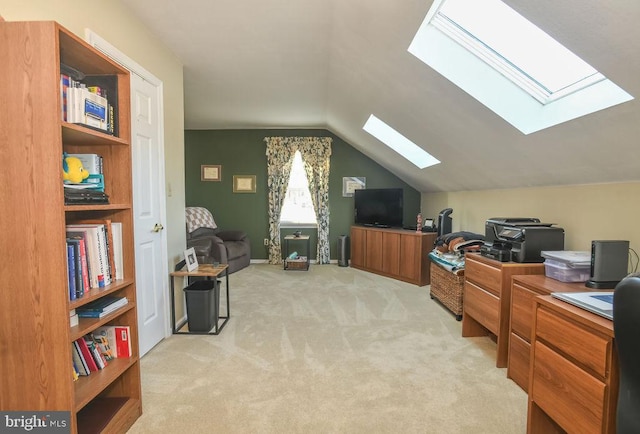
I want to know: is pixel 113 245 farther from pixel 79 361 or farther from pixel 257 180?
pixel 257 180

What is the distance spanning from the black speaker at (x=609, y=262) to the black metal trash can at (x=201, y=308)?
2707mm

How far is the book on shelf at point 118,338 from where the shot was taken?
5.82 ft

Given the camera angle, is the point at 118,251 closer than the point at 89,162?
No

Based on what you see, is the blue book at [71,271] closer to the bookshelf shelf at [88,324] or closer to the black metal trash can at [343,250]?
the bookshelf shelf at [88,324]

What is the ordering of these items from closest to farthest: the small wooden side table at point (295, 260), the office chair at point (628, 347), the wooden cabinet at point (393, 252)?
the office chair at point (628, 347)
the wooden cabinet at point (393, 252)
the small wooden side table at point (295, 260)

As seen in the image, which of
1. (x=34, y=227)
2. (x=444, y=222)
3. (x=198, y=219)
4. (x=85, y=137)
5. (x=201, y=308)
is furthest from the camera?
(x=198, y=219)

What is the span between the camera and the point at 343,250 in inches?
226

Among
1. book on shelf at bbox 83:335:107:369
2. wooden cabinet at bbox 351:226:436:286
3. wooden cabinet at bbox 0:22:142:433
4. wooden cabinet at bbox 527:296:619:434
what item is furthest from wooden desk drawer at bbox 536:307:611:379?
wooden cabinet at bbox 351:226:436:286

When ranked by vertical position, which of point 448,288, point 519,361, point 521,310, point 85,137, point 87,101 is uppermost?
point 87,101

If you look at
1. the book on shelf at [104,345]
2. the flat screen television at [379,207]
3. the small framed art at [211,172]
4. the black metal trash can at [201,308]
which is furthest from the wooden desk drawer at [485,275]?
the small framed art at [211,172]

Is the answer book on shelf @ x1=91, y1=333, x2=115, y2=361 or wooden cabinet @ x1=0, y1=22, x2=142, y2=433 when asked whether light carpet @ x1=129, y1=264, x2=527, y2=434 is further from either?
wooden cabinet @ x1=0, y1=22, x2=142, y2=433

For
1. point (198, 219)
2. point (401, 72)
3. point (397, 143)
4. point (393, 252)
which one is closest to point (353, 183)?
point (397, 143)

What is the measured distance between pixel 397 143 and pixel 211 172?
3.46 metres

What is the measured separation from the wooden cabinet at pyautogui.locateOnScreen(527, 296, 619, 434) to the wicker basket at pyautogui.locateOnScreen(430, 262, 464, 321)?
156 centimetres
